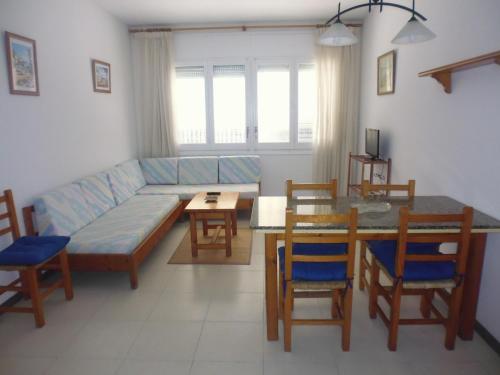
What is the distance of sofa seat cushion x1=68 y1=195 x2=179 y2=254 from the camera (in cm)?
295

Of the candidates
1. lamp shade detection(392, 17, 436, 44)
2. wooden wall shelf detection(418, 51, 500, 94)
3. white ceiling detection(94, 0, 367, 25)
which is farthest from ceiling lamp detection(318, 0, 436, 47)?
white ceiling detection(94, 0, 367, 25)

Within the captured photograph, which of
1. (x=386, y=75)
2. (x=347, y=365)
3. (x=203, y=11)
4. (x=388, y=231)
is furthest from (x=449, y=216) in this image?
(x=203, y=11)

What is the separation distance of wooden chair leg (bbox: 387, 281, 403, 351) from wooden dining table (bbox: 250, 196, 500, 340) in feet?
1.01

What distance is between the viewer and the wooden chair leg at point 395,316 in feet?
7.02

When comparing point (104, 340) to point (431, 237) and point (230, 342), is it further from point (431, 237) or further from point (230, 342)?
point (431, 237)

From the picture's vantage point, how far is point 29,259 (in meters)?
2.39

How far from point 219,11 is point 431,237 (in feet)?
12.7

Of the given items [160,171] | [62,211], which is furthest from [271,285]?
[160,171]

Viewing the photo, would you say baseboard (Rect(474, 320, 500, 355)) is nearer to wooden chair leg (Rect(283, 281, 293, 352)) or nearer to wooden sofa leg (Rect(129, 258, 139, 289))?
wooden chair leg (Rect(283, 281, 293, 352))

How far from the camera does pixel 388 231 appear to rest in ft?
7.00

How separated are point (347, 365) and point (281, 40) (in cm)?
447

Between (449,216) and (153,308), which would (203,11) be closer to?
(153,308)

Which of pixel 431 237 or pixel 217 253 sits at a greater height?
pixel 431 237

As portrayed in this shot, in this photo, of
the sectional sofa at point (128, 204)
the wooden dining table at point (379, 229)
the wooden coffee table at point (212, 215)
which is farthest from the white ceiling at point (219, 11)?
the wooden dining table at point (379, 229)
